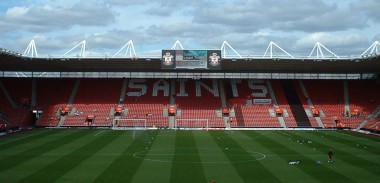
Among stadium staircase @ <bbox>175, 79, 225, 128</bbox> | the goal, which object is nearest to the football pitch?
the goal

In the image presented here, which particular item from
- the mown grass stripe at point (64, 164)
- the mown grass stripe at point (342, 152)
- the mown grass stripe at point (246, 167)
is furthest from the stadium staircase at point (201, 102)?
the mown grass stripe at point (64, 164)

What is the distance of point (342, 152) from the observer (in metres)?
36.2

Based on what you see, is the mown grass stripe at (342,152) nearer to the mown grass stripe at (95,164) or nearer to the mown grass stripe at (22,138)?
the mown grass stripe at (95,164)

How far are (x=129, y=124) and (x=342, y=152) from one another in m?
29.1

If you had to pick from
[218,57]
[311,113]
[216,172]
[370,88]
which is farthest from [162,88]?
[216,172]

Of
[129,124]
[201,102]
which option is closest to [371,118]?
[201,102]

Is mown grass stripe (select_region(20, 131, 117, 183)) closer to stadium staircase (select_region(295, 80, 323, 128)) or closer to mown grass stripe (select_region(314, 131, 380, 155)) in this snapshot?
mown grass stripe (select_region(314, 131, 380, 155))

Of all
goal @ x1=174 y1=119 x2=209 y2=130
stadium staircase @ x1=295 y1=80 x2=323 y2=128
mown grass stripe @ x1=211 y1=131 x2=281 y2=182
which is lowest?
mown grass stripe @ x1=211 y1=131 x2=281 y2=182

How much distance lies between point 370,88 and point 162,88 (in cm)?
2807

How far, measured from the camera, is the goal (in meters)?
58.1

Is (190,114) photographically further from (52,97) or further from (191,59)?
(52,97)

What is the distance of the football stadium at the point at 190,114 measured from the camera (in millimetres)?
31219

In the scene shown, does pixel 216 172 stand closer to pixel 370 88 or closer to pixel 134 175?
pixel 134 175

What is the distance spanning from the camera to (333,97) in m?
63.8
